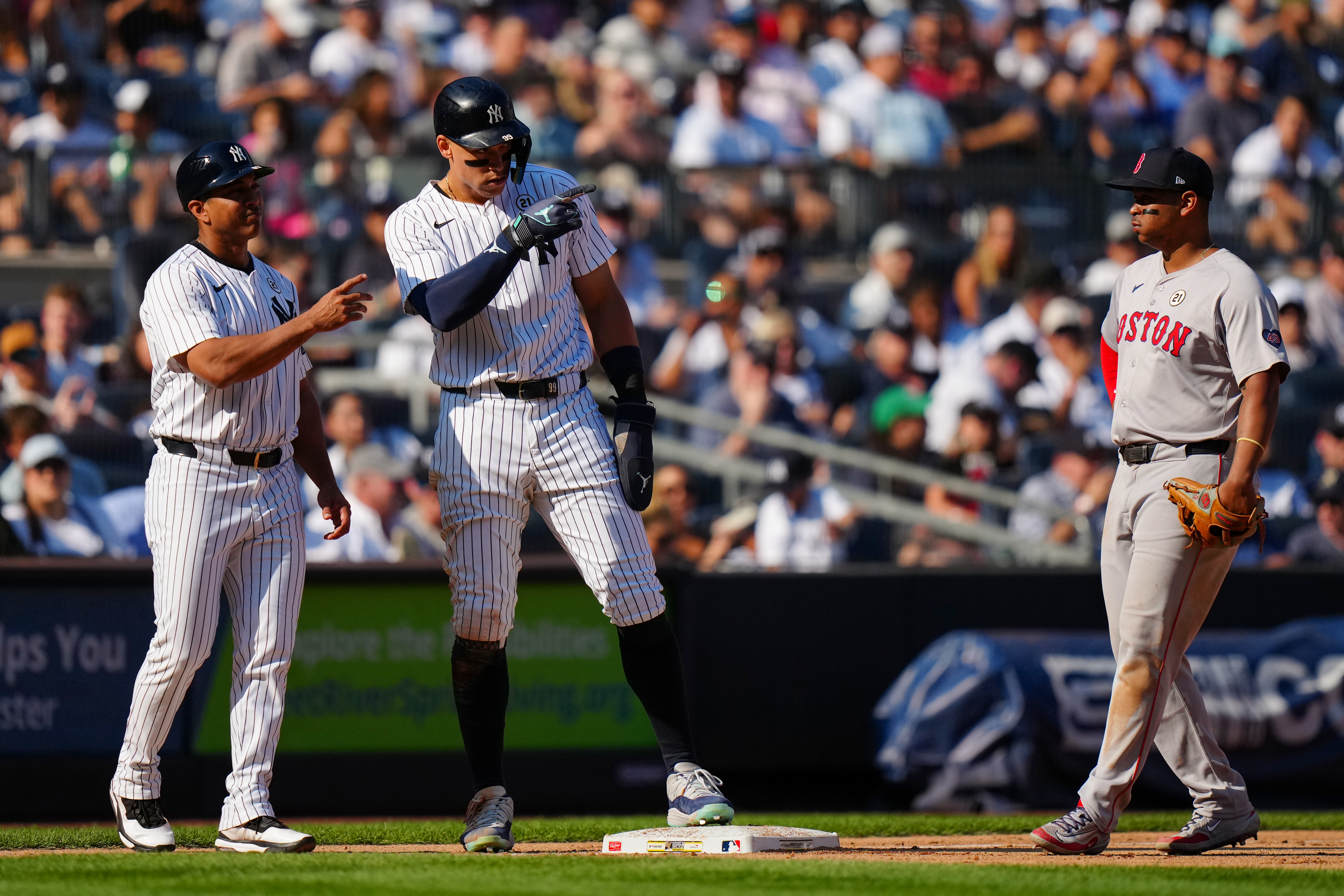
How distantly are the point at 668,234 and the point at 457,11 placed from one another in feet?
9.96

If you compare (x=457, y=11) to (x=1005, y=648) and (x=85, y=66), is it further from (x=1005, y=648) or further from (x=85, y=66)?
(x=1005, y=648)

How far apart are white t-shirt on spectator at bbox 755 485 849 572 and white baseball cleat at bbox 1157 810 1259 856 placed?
3.73 meters

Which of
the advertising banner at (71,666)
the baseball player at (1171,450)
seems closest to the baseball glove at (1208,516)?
the baseball player at (1171,450)

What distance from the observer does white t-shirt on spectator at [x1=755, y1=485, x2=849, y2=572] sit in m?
8.97

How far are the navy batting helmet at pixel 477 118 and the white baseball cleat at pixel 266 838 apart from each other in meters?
1.96

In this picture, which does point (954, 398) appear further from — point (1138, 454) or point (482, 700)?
point (482, 700)

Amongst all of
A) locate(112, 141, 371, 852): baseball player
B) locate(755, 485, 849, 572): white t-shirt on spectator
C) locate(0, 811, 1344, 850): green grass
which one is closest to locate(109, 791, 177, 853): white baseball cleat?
locate(112, 141, 371, 852): baseball player

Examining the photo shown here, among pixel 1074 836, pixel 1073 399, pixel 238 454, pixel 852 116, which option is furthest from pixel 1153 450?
pixel 852 116

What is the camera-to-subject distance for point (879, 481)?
30.7 ft

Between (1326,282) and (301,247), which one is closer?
(301,247)

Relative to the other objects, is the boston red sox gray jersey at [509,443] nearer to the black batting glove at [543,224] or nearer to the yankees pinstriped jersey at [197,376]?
the black batting glove at [543,224]

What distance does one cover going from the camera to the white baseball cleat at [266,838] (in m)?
4.99

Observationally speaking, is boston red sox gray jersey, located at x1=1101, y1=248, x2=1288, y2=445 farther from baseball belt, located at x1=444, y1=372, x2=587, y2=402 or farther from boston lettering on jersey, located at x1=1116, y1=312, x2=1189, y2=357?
baseball belt, located at x1=444, y1=372, x2=587, y2=402

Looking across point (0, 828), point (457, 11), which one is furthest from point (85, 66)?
point (0, 828)
